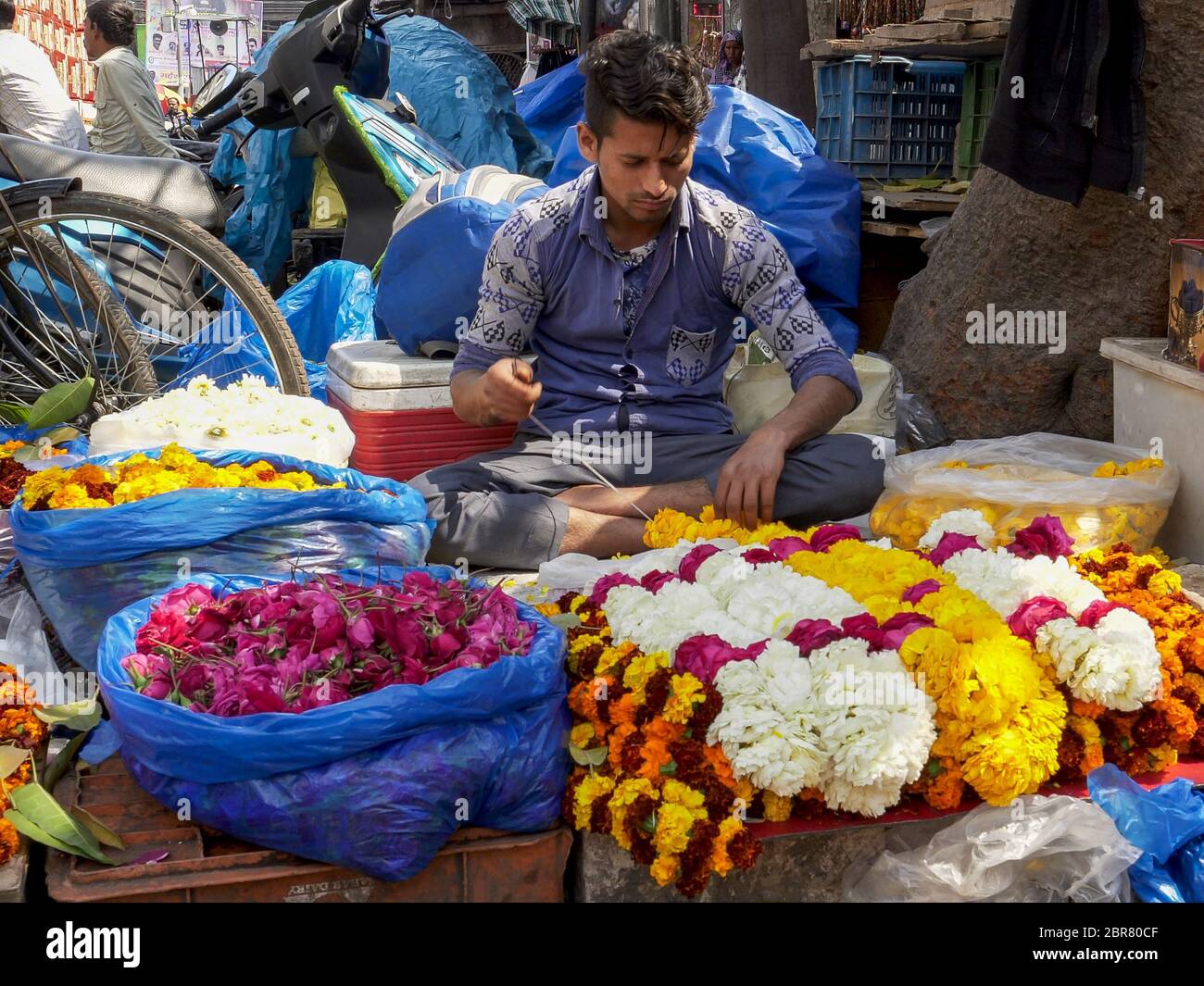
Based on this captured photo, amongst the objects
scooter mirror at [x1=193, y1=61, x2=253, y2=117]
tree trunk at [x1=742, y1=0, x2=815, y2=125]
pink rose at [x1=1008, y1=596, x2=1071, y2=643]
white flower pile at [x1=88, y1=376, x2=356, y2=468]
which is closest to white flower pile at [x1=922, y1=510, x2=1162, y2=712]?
pink rose at [x1=1008, y1=596, x2=1071, y2=643]

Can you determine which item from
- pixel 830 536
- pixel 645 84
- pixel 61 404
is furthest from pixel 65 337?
pixel 830 536

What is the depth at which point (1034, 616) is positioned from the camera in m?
2.33

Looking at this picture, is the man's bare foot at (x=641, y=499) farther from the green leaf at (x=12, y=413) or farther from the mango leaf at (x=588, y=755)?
the green leaf at (x=12, y=413)

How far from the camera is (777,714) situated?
208cm

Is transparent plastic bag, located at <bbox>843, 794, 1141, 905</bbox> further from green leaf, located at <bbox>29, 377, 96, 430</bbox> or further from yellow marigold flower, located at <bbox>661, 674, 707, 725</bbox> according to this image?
green leaf, located at <bbox>29, 377, 96, 430</bbox>

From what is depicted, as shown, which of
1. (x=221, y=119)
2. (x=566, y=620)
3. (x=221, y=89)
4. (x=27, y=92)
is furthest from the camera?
(x=221, y=89)

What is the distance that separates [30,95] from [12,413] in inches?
133

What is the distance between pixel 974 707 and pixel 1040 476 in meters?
1.36

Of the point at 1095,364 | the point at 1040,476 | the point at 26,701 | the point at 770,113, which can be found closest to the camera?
the point at 26,701

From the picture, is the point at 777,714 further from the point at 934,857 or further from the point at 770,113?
the point at 770,113

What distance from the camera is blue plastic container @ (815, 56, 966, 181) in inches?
212

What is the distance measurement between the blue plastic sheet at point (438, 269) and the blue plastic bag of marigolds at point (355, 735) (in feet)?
6.42

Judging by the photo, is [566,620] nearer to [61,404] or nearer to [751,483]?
[751,483]
